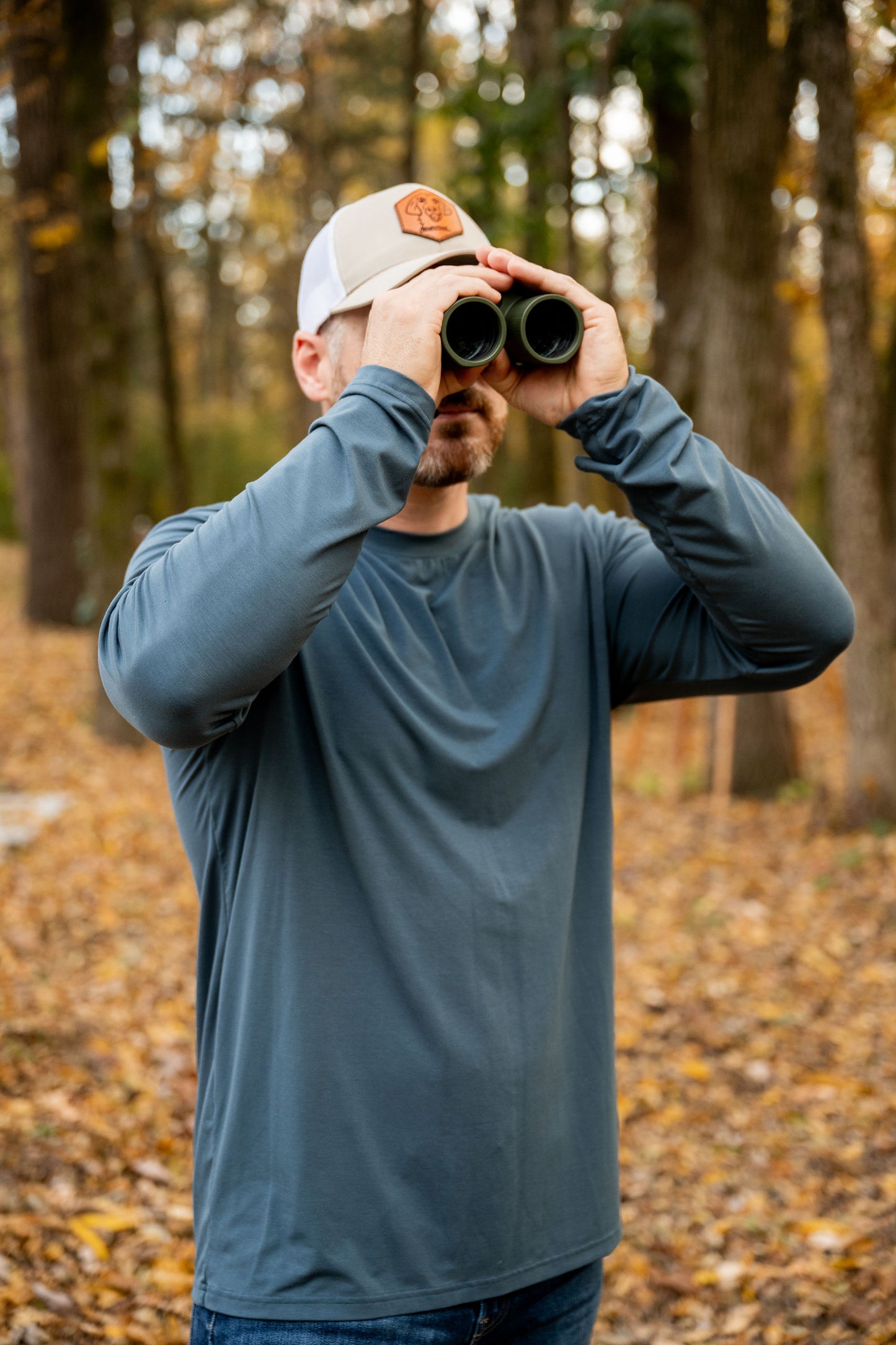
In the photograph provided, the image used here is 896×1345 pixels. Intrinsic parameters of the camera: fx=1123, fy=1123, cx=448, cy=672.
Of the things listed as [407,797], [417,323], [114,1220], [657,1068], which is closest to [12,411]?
[657,1068]

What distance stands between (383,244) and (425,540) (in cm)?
45

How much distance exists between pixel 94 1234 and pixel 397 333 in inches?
107

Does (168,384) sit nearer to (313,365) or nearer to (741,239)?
(741,239)

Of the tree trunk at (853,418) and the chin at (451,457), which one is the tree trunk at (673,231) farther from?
the chin at (451,457)

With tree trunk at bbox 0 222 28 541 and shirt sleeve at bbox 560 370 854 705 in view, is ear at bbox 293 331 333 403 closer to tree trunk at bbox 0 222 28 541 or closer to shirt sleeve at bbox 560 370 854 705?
shirt sleeve at bbox 560 370 854 705

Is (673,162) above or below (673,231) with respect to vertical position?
above

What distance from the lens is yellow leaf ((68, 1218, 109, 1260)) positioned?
3025 millimetres

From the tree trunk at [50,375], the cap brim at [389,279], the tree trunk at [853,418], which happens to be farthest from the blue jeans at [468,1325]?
the tree trunk at [50,375]

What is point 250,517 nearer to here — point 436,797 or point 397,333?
point 397,333

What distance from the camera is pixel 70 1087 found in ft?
12.8

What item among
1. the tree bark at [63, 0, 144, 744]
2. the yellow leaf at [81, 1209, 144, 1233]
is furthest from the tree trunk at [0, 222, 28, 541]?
the yellow leaf at [81, 1209, 144, 1233]

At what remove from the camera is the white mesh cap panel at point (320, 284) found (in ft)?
5.58

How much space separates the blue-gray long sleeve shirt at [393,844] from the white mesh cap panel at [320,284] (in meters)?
0.29

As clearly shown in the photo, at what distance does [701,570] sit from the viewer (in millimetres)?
1624
